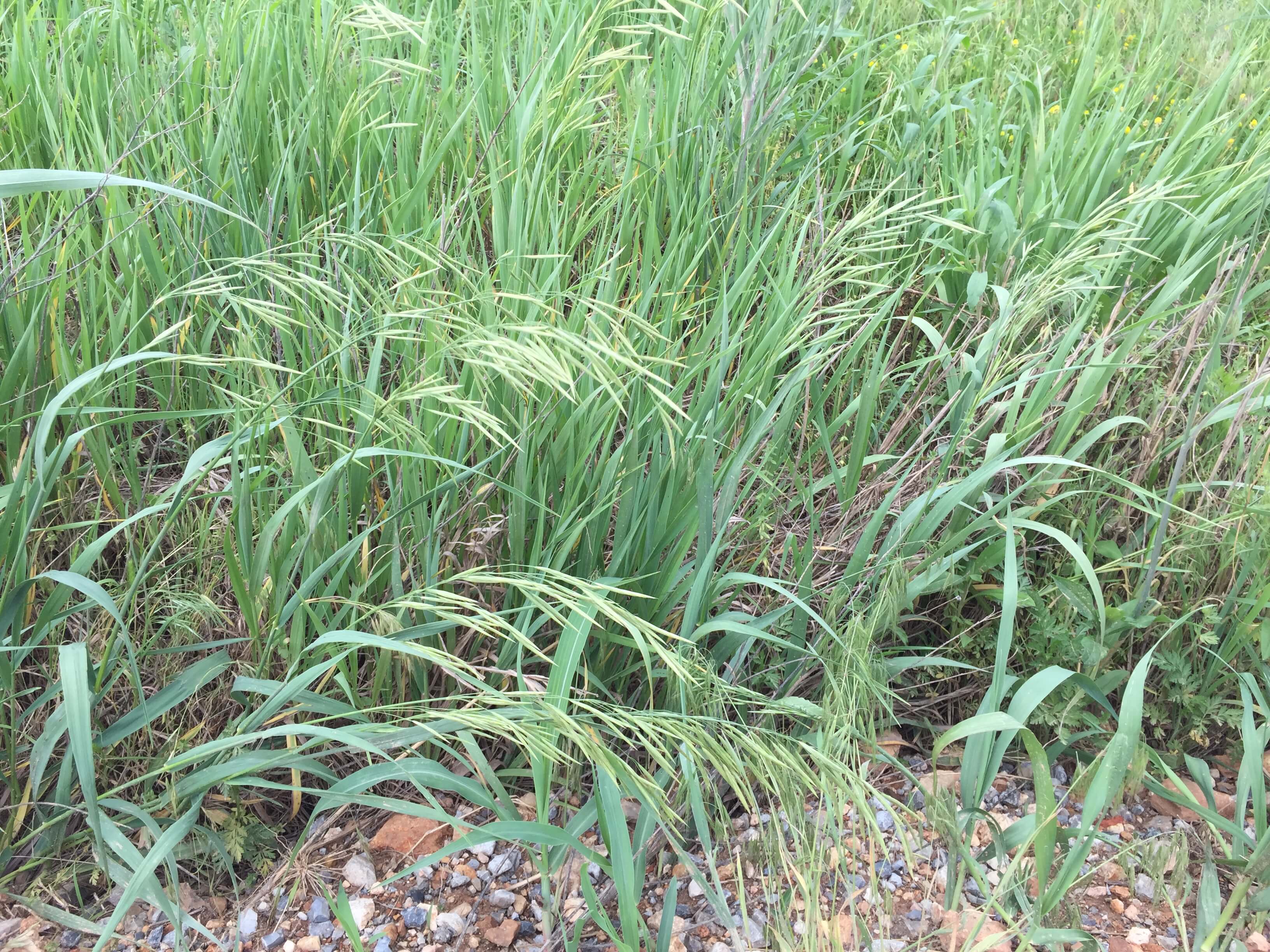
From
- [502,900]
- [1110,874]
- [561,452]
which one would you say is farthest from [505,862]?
[1110,874]

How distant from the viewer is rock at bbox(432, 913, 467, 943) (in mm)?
1061

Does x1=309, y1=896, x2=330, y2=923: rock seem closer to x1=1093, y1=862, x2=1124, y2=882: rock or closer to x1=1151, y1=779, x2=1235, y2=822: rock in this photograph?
x1=1093, y1=862, x2=1124, y2=882: rock

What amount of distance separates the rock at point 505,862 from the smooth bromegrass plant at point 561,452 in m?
0.05

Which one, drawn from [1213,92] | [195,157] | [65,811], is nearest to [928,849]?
[65,811]

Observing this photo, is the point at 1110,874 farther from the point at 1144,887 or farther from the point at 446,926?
the point at 446,926

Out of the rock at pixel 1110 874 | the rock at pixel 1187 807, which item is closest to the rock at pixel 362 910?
the rock at pixel 1110 874

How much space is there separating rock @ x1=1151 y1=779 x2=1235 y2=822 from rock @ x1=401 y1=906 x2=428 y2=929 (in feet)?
3.17

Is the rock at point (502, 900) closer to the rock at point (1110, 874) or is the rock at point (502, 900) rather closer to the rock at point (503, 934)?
the rock at point (503, 934)

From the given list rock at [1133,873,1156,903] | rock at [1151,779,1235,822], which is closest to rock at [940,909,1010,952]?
rock at [1133,873,1156,903]

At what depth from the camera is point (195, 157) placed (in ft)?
5.41

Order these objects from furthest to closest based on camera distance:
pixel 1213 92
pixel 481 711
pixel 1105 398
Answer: pixel 1213 92
pixel 1105 398
pixel 481 711

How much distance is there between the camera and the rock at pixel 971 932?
40.4 inches

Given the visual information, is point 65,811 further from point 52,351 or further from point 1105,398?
point 1105,398

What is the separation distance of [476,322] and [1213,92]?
207 centimetres
